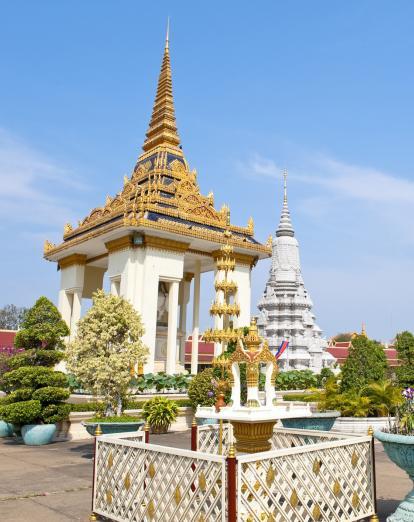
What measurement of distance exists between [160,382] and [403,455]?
18.5 metres

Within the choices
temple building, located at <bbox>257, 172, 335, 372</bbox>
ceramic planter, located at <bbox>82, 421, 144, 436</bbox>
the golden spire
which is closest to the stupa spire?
temple building, located at <bbox>257, 172, 335, 372</bbox>

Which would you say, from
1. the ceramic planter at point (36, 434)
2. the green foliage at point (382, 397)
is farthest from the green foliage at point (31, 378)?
the green foliage at point (382, 397)

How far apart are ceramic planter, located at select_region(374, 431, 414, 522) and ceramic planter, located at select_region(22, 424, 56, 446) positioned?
11490 millimetres

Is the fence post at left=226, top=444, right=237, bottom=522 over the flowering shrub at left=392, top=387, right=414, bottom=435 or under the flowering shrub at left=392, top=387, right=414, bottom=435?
under

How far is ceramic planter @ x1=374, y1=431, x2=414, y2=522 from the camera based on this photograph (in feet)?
20.8

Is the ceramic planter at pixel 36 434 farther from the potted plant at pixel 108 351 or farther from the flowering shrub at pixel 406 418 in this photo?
the flowering shrub at pixel 406 418

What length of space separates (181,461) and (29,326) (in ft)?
38.7

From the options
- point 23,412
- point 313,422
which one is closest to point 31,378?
point 23,412

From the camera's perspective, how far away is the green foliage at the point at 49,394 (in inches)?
616

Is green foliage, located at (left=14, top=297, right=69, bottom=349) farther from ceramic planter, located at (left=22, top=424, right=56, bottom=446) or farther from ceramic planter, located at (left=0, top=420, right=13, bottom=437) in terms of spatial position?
ceramic planter, located at (left=0, top=420, right=13, bottom=437)

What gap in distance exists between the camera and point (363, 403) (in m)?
17.4

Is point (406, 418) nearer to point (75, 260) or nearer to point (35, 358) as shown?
point (35, 358)

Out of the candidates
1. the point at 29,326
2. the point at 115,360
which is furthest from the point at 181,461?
the point at 29,326

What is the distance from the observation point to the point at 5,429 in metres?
17.2
